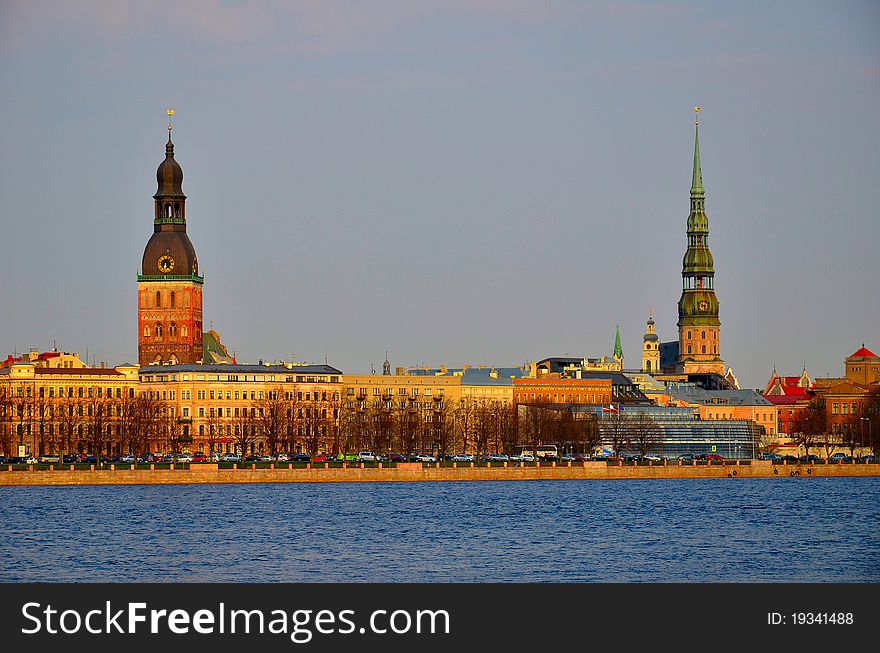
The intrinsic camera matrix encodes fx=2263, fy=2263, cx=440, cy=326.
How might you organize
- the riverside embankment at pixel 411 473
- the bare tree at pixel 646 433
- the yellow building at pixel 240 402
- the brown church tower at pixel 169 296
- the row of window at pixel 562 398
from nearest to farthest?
1. the riverside embankment at pixel 411 473
2. the yellow building at pixel 240 402
3. the bare tree at pixel 646 433
4. the brown church tower at pixel 169 296
5. the row of window at pixel 562 398

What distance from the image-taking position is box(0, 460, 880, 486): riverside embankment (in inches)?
4080

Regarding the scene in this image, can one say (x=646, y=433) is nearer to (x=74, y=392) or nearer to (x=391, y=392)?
(x=391, y=392)

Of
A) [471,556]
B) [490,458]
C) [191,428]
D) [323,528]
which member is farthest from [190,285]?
[471,556]

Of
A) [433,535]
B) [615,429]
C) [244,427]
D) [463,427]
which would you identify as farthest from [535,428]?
[433,535]

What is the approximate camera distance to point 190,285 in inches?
6777

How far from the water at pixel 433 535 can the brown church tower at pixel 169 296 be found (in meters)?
67.8

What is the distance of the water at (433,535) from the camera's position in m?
57.2

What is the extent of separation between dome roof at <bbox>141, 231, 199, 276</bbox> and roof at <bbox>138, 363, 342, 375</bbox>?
11.0m

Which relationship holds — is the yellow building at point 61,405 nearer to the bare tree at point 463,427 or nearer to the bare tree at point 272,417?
the bare tree at point 272,417

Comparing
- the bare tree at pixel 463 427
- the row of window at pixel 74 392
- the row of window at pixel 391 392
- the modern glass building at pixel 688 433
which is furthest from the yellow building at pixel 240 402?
the modern glass building at pixel 688 433

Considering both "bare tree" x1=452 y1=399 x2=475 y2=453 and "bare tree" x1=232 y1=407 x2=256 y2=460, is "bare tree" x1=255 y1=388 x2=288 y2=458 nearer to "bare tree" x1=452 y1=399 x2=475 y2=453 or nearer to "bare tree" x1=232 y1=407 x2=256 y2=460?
"bare tree" x1=232 y1=407 x2=256 y2=460

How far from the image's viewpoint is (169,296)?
17188 centimetres

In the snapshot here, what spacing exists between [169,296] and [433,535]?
104 meters
